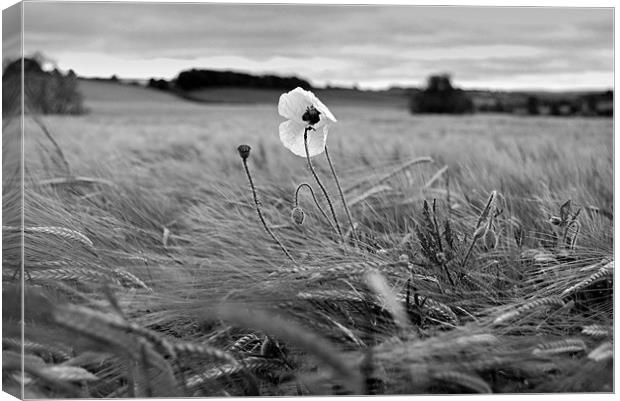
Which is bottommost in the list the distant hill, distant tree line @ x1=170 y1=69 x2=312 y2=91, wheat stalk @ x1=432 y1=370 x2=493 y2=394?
wheat stalk @ x1=432 y1=370 x2=493 y2=394

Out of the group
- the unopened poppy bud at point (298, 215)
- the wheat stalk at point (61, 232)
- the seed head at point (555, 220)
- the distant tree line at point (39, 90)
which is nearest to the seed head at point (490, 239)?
the seed head at point (555, 220)

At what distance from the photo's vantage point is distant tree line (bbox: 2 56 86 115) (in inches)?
118

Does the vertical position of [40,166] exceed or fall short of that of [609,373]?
it exceeds it

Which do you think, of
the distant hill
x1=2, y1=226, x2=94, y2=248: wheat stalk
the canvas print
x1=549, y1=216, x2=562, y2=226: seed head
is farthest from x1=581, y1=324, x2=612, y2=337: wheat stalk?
x1=2, y1=226, x2=94, y2=248: wheat stalk

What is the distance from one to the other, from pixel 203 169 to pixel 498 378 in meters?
0.97

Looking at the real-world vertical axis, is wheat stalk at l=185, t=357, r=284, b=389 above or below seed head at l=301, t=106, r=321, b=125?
below

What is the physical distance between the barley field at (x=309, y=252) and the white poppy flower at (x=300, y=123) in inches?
9.8

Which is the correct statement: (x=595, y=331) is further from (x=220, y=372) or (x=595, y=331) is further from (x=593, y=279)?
(x=220, y=372)

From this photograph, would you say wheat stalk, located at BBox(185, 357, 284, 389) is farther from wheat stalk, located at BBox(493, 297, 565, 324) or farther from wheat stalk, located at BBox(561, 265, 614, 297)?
wheat stalk, located at BBox(561, 265, 614, 297)

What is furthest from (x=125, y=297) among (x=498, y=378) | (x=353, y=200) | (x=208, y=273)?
(x=498, y=378)

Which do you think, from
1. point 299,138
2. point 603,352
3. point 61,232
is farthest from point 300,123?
point 603,352

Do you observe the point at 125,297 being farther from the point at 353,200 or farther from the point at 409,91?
the point at 409,91

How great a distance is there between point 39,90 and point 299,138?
660mm

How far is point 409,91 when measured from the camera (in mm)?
3355
